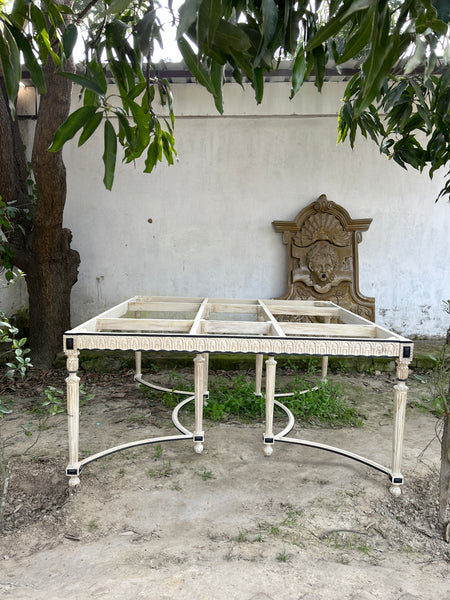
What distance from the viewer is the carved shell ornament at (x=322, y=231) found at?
530 cm

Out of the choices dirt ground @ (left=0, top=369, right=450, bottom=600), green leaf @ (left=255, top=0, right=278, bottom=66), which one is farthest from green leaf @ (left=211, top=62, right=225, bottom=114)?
dirt ground @ (left=0, top=369, right=450, bottom=600)

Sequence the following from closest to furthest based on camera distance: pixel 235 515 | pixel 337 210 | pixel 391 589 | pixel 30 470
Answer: pixel 391 589, pixel 235 515, pixel 30 470, pixel 337 210

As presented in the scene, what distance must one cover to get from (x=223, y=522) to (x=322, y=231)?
3.92 metres

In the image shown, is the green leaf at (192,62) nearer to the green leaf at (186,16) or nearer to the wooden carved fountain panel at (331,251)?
the green leaf at (186,16)

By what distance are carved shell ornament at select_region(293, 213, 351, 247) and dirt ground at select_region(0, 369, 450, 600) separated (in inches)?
102

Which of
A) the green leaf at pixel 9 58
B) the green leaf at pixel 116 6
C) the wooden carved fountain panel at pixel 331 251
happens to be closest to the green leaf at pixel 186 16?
the green leaf at pixel 116 6

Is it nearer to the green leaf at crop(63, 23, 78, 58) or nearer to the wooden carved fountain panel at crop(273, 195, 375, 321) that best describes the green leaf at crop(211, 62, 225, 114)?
the green leaf at crop(63, 23, 78, 58)

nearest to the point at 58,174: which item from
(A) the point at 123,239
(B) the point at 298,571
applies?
(A) the point at 123,239

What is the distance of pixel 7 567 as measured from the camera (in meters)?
1.81

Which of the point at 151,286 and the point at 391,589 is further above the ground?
the point at 151,286

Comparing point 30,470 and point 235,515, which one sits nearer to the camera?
point 235,515

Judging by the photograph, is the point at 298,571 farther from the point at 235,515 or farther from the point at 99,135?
the point at 99,135

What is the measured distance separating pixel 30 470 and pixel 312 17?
274 centimetres

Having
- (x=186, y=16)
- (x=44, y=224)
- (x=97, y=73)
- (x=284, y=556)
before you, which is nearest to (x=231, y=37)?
(x=186, y=16)
